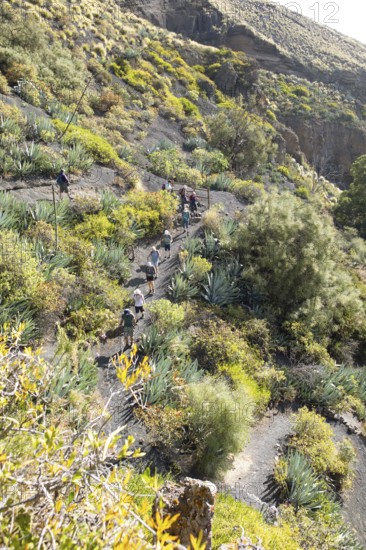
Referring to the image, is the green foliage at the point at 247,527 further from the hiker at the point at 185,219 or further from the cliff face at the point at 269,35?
the cliff face at the point at 269,35

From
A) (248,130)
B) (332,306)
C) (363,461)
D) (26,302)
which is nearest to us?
(26,302)

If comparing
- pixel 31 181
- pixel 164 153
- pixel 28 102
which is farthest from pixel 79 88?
pixel 31 181

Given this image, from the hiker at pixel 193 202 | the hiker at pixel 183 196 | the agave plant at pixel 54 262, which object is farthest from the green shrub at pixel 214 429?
the hiker at pixel 183 196

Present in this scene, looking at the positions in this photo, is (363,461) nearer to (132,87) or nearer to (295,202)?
(295,202)

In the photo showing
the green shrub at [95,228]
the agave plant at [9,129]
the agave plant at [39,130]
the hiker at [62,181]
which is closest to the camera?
the green shrub at [95,228]

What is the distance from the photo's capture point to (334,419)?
11102mm

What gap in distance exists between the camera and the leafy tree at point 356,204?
27734 millimetres

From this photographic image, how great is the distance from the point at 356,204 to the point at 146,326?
2283 cm

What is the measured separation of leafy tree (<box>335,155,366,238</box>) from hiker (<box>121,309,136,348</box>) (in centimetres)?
2260

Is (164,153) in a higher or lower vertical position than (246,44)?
lower

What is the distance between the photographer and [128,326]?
970 cm

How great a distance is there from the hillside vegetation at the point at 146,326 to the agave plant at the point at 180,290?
0.07 metres

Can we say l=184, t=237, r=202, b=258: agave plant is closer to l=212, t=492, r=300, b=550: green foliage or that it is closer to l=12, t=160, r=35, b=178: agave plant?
l=12, t=160, r=35, b=178: agave plant

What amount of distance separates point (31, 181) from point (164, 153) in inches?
412
